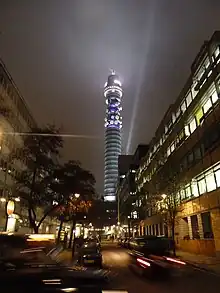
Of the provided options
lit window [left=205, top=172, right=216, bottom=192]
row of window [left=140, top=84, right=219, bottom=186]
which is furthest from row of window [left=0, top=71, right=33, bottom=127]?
lit window [left=205, top=172, right=216, bottom=192]

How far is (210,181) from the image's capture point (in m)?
28.4

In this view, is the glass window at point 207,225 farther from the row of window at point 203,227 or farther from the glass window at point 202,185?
the glass window at point 202,185

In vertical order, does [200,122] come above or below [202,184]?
above

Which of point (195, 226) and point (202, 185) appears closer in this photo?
point (202, 185)

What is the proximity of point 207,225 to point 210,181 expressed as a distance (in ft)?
17.3

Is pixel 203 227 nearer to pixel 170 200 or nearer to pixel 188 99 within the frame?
pixel 170 200

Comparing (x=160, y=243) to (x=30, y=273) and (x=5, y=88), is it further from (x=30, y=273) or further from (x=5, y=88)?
(x=5, y=88)

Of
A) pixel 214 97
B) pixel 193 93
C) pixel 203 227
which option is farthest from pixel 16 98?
pixel 203 227

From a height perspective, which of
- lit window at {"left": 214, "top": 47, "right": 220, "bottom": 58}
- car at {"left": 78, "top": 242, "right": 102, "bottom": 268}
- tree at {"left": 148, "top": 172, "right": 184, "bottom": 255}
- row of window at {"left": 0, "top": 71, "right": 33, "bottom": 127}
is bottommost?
car at {"left": 78, "top": 242, "right": 102, "bottom": 268}

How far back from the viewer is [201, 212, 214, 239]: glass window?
28.9 m

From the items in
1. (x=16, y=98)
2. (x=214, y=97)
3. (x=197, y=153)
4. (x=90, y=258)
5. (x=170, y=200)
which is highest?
(x=16, y=98)

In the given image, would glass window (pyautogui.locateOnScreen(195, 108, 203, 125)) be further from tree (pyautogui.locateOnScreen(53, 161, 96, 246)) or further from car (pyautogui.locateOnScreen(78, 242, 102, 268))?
car (pyautogui.locateOnScreen(78, 242, 102, 268))

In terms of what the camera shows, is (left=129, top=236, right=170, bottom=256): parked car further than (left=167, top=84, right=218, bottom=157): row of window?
No

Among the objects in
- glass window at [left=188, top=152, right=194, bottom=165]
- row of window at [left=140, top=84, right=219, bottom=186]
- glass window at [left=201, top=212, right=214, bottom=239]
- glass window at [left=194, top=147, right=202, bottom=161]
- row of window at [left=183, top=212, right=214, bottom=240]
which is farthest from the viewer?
glass window at [left=188, top=152, right=194, bottom=165]
